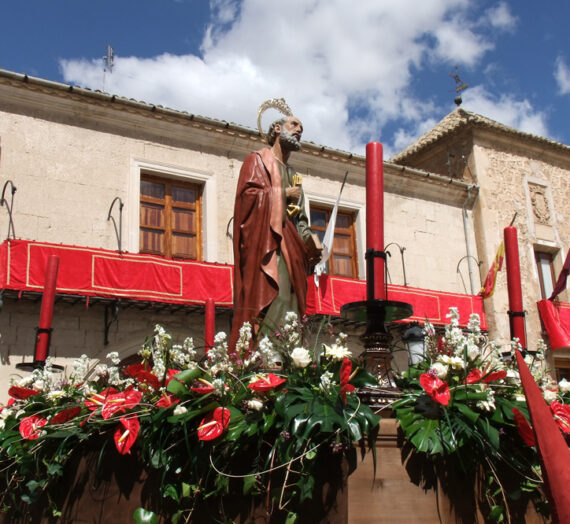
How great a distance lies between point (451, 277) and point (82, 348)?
9251 millimetres

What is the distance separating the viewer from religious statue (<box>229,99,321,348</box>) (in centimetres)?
402

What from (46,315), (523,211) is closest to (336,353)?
(46,315)

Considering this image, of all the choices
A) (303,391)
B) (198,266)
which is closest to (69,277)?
(198,266)

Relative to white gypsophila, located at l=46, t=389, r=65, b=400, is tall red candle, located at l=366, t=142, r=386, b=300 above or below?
above

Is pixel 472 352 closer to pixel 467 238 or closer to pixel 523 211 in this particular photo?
pixel 467 238

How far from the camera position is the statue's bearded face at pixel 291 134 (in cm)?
471

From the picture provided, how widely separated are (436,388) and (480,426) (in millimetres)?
216

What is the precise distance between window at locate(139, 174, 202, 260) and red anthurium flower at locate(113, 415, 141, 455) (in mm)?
10204

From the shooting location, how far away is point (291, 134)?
15.6 feet

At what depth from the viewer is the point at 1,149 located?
11500mm

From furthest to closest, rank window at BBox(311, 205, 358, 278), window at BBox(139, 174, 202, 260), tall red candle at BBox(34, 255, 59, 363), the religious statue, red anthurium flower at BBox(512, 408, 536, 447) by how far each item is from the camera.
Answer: window at BBox(311, 205, 358, 278)
window at BBox(139, 174, 202, 260)
tall red candle at BBox(34, 255, 59, 363)
the religious statue
red anthurium flower at BBox(512, 408, 536, 447)

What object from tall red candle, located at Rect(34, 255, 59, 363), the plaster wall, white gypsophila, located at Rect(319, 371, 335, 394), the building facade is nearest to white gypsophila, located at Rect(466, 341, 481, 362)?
white gypsophila, located at Rect(319, 371, 335, 394)

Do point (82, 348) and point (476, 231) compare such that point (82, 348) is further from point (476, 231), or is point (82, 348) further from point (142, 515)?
point (476, 231)

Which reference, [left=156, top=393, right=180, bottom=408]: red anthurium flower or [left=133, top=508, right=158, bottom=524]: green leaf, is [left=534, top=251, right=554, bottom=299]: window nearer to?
[left=156, top=393, right=180, bottom=408]: red anthurium flower
